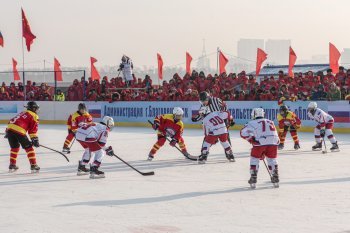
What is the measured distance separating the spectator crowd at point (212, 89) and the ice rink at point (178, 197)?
22.8 ft

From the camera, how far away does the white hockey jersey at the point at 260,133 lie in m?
9.71

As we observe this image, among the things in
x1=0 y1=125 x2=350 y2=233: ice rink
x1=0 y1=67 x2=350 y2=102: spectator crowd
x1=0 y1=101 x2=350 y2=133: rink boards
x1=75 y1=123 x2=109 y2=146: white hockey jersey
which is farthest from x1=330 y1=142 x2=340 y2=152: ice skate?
x1=75 y1=123 x2=109 y2=146: white hockey jersey

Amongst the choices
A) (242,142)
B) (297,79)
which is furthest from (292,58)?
(242,142)

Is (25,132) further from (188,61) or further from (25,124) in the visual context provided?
(188,61)

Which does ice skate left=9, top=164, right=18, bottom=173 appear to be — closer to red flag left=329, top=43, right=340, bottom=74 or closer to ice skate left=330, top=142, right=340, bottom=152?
ice skate left=330, top=142, right=340, bottom=152

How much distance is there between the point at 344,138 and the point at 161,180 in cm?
955

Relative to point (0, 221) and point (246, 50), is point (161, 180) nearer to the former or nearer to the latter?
point (0, 221)

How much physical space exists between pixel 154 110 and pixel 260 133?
50.3ft

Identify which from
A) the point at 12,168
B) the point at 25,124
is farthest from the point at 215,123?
the point at 12,168

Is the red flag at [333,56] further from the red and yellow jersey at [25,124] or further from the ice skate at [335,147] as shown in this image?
the red and yellow jersey at [25,124]

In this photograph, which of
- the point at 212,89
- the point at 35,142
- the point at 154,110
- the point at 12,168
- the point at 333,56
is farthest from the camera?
the point at 154,110

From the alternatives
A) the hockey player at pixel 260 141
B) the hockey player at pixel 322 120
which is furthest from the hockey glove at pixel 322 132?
the hockey player at pixel 260 141

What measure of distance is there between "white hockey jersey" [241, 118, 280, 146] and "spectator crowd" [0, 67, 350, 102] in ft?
31.5

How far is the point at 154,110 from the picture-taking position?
81.7ft
